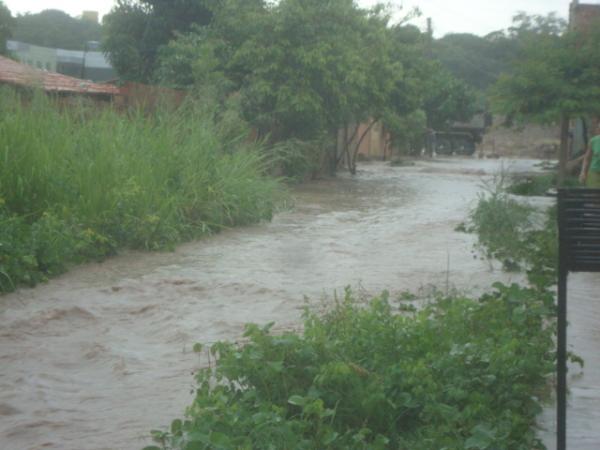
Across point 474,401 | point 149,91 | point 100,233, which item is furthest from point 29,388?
point 149,91

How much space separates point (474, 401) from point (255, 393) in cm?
99

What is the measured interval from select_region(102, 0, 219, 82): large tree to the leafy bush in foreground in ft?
79.9

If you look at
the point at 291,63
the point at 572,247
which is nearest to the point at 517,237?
the point at 572,247

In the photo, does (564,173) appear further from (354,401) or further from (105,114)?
(354,401)

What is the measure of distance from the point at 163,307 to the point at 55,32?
4853 cm

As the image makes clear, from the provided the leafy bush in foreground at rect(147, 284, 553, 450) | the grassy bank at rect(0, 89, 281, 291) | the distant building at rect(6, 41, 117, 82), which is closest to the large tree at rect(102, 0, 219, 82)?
the distant building at rect(6, 41, 117, 82)

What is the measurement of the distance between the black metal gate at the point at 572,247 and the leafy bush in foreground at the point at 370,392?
39cm

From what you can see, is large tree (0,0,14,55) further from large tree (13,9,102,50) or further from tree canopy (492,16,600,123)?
tree canopy (492,16,600,123)

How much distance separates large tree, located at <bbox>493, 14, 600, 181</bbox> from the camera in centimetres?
2084

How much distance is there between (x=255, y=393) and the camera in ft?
14.3

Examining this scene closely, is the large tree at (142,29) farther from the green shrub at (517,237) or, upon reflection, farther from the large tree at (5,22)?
the green shrub at (517,237)

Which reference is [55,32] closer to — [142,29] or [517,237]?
[142,29]

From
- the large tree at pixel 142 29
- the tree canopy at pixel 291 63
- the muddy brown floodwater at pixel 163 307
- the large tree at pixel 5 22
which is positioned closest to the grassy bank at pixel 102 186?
the muddy brown floodwater at pixel 163 307

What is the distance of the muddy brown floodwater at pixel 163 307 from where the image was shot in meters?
4.98
